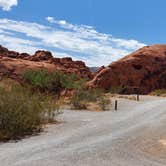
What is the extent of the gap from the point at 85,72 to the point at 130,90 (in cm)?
1398

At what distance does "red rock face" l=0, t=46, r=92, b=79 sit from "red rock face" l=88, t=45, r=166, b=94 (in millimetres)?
4564

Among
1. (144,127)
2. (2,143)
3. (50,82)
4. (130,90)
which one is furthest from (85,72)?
(2,143)

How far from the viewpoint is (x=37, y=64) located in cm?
7588

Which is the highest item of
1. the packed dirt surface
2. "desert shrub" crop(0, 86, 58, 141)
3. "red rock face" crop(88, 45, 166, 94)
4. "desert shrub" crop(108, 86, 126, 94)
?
"red rock face" crop(88, 45, 166, 94)

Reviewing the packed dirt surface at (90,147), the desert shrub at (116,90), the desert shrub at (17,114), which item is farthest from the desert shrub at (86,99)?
the desert shrub at (116,90)

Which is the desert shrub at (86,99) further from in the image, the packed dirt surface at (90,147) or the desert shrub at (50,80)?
the packed dirt surface at (90,147)

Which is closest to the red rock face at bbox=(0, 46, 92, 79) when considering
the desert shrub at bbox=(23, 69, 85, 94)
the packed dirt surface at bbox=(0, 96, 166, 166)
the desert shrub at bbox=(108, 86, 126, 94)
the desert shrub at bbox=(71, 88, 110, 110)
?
the desert shrub at bbox=(108, 86, 126, 94)

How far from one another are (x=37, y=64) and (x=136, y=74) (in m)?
18.6

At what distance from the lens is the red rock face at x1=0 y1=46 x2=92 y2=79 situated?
6894 cm

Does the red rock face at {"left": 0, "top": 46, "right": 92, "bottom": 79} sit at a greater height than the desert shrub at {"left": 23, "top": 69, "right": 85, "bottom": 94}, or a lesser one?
greater

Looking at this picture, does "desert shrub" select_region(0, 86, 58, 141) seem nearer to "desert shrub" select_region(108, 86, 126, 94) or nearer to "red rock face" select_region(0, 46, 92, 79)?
"red rock face" select_region(0, 46, 92, 79)

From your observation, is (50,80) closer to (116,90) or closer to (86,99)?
(86,99)

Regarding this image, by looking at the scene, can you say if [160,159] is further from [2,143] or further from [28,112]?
[28,112]

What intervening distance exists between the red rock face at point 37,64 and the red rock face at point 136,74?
456 centimetres
